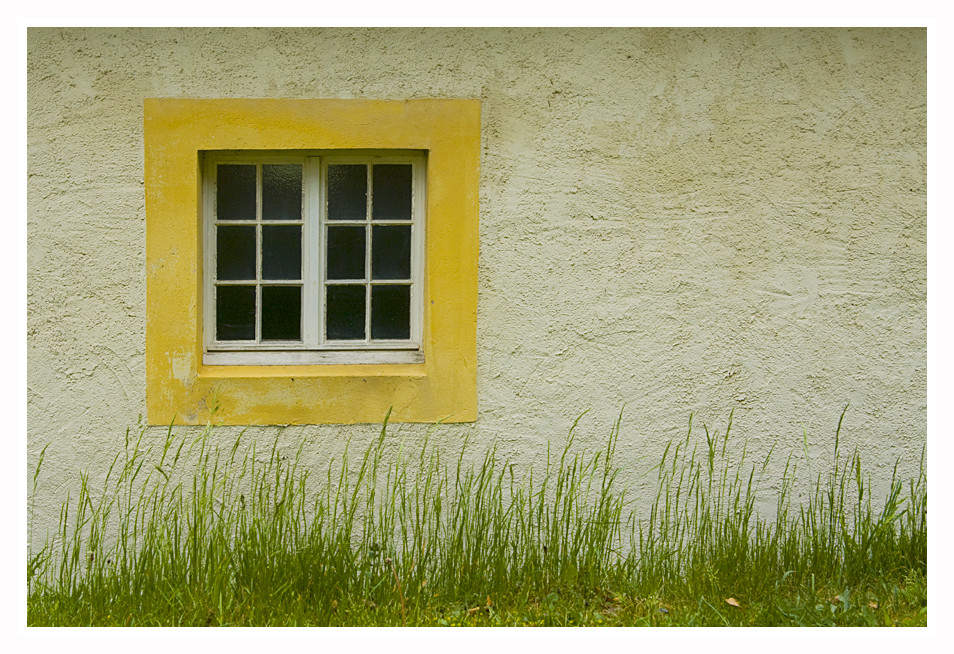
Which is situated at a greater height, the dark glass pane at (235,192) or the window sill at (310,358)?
the dark glass pane at (235,192)

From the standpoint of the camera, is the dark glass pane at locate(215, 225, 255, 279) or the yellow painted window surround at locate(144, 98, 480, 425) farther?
the dark glass pane at locate(215, 225, 255, 279)

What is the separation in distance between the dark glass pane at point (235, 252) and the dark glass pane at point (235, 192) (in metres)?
0.07

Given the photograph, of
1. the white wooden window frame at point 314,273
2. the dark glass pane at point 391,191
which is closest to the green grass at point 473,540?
the white wooden window frame at point 314,273

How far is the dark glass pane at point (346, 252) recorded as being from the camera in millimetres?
4137

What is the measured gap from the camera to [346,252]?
4148mm

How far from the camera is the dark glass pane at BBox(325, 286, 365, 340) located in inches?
164

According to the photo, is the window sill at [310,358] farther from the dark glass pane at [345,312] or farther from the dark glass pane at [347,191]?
the dark glass pane at [347,191]

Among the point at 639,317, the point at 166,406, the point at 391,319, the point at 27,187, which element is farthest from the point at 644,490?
the point at 27,187

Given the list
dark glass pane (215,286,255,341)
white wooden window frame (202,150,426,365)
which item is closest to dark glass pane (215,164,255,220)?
white wooden window frame (202,150,426,365)

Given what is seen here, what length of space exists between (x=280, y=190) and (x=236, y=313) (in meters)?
0.67

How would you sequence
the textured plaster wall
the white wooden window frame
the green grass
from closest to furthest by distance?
the green grass → the textured plaster wall → the white wooden window frame

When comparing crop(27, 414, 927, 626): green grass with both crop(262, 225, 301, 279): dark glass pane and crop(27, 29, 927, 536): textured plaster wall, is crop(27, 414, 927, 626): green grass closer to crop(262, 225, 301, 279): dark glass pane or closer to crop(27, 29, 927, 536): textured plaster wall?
crop(27, 29, 927, 536): textured plaster wall

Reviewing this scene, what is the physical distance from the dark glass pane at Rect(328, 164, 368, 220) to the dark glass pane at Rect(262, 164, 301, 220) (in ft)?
0.55

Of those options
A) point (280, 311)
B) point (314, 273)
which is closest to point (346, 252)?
point (314, 273)
